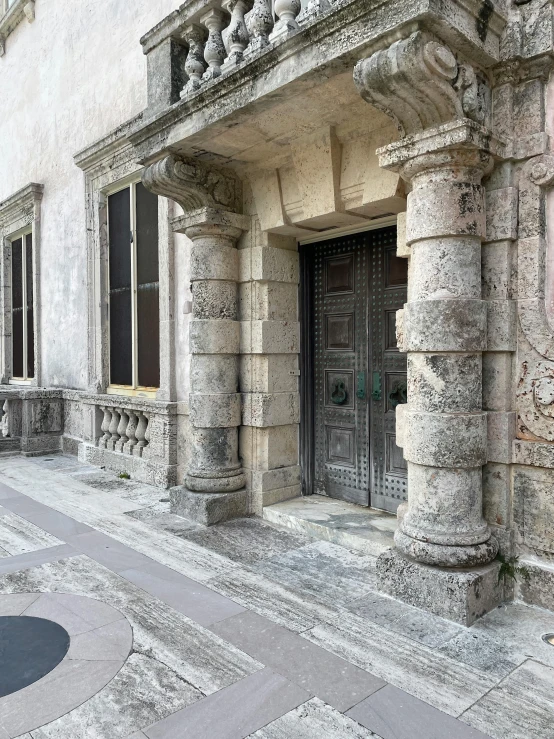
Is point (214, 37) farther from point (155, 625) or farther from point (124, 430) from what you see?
point (124, 430)

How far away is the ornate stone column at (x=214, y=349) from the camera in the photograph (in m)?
4.82

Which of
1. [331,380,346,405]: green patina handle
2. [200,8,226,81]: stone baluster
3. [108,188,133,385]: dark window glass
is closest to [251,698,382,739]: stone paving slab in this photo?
[331,380,346,405]: green patina handle

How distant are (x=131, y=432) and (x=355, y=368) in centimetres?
317

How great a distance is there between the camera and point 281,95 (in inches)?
140

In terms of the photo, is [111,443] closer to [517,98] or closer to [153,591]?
[153,591]

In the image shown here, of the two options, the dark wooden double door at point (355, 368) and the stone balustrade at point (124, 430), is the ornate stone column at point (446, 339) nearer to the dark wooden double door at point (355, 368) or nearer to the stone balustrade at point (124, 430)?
the dark wooden double door at point (355, 368)

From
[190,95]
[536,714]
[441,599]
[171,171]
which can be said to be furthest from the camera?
[171,171]

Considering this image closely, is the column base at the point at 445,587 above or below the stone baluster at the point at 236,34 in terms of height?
below

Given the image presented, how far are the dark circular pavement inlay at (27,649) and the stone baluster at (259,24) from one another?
12.3ft

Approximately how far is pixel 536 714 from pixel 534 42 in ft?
11.0

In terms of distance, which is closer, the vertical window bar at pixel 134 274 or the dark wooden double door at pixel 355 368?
the dark wooden double door at pixel 355 368

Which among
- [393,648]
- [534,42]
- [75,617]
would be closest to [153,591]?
[75,617]

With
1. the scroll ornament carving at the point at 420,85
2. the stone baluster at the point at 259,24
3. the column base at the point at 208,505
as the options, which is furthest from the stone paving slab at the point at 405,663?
the stone baluster at the point at 259,24

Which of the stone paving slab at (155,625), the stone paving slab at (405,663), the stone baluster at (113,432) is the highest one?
the stone baluster at (113,432)
